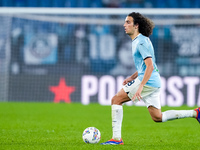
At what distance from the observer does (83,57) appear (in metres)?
15.9

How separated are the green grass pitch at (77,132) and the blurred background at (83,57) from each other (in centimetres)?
361

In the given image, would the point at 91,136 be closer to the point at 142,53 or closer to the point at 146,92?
the point at 146,92

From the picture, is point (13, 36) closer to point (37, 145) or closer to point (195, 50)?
point (195, 50)

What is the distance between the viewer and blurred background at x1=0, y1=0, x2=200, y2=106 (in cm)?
1473

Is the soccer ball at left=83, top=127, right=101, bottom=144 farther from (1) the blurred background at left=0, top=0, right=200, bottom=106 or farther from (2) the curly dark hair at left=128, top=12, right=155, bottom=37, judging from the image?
(1) the blurred background at left=0, top=0, right=200, bottom=106

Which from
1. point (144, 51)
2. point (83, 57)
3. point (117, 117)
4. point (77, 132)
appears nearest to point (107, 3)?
point (83, 57)

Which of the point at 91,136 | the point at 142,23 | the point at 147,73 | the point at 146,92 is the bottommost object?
the point at 91,136

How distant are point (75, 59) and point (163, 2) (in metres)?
6.52

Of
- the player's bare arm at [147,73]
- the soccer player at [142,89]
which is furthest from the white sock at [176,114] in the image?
the player's bare arm at [147,73]

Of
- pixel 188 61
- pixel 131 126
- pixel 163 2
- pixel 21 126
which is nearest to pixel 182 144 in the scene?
pixel 131 126

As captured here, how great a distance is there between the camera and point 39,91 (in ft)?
49.6

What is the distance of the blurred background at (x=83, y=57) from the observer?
14734 millimetres

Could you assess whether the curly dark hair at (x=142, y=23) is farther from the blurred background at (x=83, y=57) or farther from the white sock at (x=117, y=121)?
the blurred background at (x=83, y=57)

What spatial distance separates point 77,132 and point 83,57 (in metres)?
8.61
